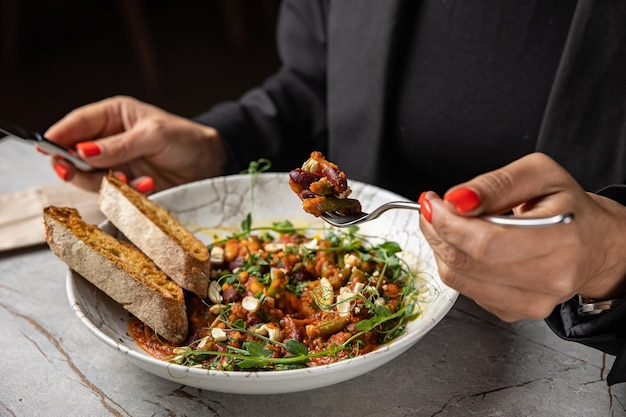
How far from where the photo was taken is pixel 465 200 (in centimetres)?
90

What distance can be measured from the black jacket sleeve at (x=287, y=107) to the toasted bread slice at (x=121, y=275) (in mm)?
694

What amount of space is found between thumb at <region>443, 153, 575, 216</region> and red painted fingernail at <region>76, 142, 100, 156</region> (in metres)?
1.04

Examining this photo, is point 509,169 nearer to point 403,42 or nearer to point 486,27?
point 486,27

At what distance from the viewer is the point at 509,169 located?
947 mm

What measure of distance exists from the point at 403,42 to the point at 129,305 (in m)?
0.94

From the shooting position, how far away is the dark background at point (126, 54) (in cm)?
481

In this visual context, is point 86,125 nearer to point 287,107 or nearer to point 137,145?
point 137,145

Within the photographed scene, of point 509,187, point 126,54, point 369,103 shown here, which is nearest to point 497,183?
point 509,187

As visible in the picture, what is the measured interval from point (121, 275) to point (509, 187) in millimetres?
686

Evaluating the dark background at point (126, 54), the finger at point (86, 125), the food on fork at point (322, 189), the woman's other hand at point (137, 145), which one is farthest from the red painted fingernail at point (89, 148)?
the dark background at point (126, 54)

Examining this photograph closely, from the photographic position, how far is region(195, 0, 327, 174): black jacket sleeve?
2.00 meters

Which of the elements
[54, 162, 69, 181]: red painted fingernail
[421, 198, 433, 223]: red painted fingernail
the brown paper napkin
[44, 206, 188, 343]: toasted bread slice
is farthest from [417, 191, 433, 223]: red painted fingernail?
[54, 162, 69, 181]: red painted fingernail

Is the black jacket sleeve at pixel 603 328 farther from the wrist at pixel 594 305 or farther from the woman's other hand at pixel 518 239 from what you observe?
the woman's other hand at pixel 518 239

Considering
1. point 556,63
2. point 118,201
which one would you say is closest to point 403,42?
point 556,63
